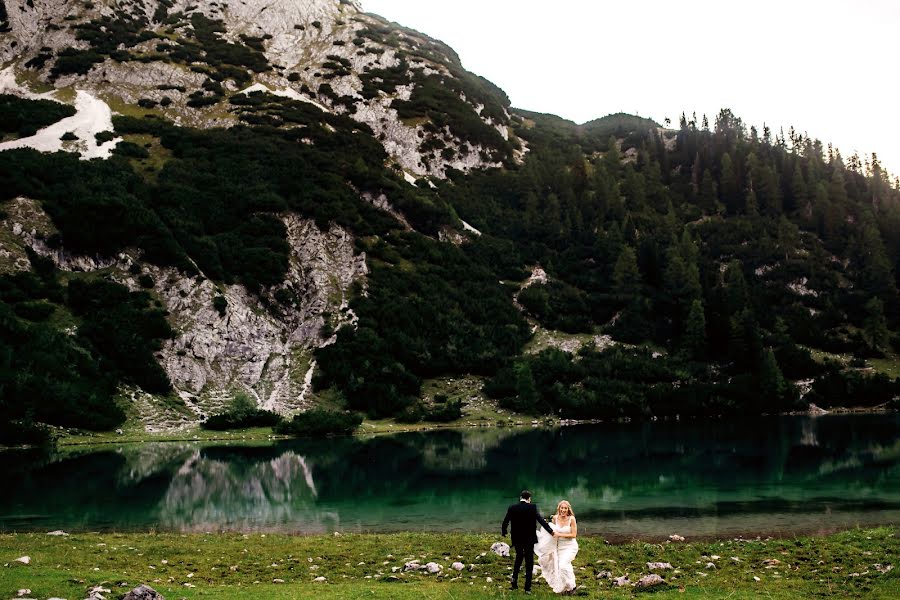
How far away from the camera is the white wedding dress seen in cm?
1505

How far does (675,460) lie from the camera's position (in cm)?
4909

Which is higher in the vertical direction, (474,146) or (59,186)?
(474,146)

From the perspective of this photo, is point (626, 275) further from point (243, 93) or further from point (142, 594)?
point (142, 594)

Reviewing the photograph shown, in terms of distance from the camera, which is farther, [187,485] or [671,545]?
[187,485]

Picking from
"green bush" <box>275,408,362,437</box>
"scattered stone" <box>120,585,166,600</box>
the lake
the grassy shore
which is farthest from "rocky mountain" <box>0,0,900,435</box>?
"scattered stone" <box>120,585,166,600</box>

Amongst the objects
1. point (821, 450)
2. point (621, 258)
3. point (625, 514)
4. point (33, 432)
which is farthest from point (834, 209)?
point (33, 432)

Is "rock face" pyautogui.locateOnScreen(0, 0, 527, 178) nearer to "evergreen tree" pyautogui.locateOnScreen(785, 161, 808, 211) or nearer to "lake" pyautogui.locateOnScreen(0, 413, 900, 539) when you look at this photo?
"evergreen tree" pyautogui.locateOnScreen(785, 161, 808, 211)

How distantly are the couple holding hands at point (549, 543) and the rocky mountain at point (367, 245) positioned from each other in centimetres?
5616

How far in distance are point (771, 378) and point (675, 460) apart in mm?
49944

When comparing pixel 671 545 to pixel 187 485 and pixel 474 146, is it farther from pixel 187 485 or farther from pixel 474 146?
pixel 474 146

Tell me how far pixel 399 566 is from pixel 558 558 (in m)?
5.58

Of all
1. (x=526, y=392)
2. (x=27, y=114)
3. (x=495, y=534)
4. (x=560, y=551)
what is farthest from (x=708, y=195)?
(x=560, y=551)

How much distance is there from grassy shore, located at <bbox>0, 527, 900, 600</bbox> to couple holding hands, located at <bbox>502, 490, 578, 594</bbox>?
0.45 metres

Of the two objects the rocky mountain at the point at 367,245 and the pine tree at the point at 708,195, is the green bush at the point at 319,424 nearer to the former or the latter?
the rocky mountain at the point at 367,245
